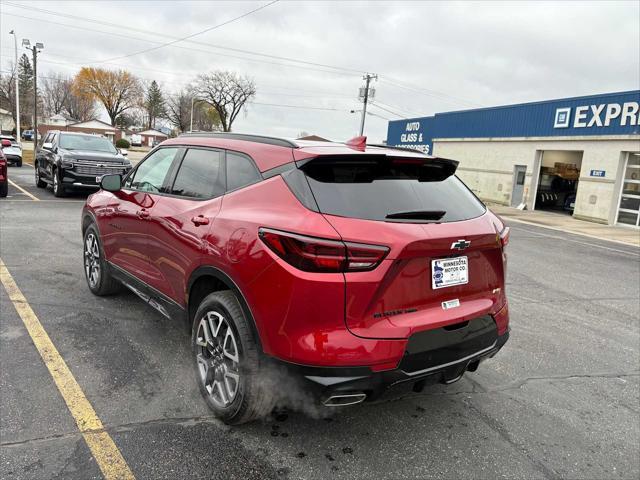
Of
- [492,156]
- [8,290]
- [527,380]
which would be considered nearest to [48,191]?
[8,290]

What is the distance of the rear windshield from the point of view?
95.3 inches

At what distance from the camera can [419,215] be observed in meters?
2.54

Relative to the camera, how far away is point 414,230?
7.84 ft

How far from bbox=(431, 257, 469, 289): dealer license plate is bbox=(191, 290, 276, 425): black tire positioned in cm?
102

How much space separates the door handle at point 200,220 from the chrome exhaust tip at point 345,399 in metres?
1.29

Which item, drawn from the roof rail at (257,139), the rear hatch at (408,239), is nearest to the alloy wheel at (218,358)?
the rear hatch at (408,239)

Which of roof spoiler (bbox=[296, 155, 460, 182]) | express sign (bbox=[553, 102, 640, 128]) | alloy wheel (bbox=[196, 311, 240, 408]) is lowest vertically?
alloy wheel (bbox=[196, 311, 240, 408])

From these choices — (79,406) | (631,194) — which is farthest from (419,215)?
(631,194)

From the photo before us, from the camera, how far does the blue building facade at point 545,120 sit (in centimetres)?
1809

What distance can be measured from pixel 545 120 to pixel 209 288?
73.6ft

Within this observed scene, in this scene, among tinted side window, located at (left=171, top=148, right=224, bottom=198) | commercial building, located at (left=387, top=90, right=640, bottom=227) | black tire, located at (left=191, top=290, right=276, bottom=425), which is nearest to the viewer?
black tire, located at (left=191, top=290, right=276, bottom=425)

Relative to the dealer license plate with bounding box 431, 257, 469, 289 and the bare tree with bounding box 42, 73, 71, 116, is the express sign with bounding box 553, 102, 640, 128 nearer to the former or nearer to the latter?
the dealer license plate with bounding box 431, 257, 469, 289

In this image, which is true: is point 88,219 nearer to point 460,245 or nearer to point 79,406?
point 79,406

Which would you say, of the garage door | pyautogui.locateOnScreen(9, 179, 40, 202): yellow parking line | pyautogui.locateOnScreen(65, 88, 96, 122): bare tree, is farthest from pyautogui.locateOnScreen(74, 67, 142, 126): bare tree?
the garage door
